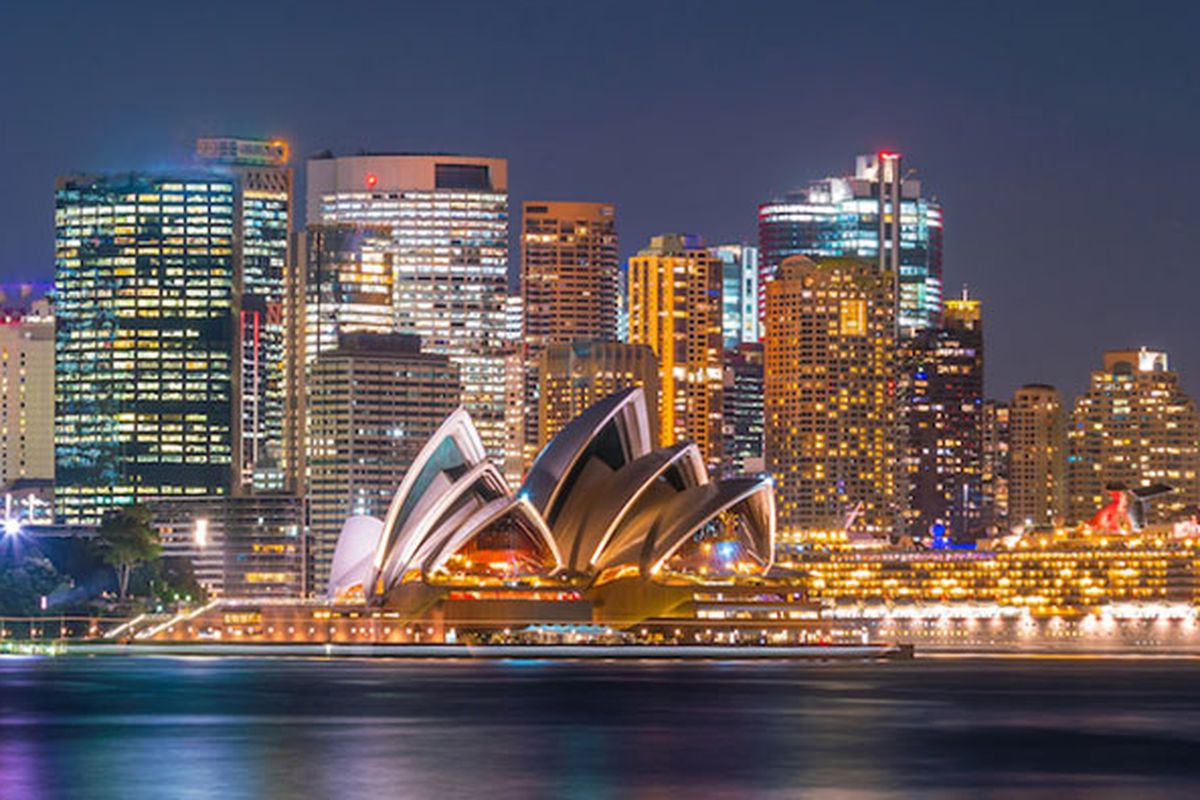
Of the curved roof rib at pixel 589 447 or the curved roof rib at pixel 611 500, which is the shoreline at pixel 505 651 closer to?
A: the curved roof rib at pixel 611 500

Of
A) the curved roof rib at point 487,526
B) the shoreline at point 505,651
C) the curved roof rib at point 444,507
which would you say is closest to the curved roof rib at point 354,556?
the curved roof rib at point 444,507

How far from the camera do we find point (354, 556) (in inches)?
7205

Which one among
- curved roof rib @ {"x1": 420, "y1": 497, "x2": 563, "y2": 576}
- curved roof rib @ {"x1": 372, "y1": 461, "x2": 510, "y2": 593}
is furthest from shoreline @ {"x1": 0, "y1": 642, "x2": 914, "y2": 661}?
curved roof rib @ {"x1": 372, "y1": 461, "x2": 510, "y2": 593}

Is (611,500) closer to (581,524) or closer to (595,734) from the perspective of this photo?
(581,524)

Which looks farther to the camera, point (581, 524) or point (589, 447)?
point (581, 524)

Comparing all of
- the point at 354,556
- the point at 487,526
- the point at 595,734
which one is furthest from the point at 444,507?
the point at 595,734

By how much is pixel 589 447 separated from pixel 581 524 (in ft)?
19.8

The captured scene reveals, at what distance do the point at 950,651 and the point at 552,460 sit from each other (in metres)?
30.1

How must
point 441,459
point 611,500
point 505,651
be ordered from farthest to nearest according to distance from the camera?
1. point 441,459
2. point 611,500
3. point 505,651

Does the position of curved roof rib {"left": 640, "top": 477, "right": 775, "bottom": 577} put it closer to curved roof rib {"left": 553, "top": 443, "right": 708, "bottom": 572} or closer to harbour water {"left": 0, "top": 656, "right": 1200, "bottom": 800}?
curved roof rib {"left": 553, "top": 443, "right": 708, "bottom": 572}

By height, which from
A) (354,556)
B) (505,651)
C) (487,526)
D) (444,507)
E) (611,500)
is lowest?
(505,651)

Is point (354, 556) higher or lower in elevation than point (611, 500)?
lower

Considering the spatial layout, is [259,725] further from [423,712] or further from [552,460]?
[552,460]

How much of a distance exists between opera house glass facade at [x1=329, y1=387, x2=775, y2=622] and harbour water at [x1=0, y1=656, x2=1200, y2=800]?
4137 cm
